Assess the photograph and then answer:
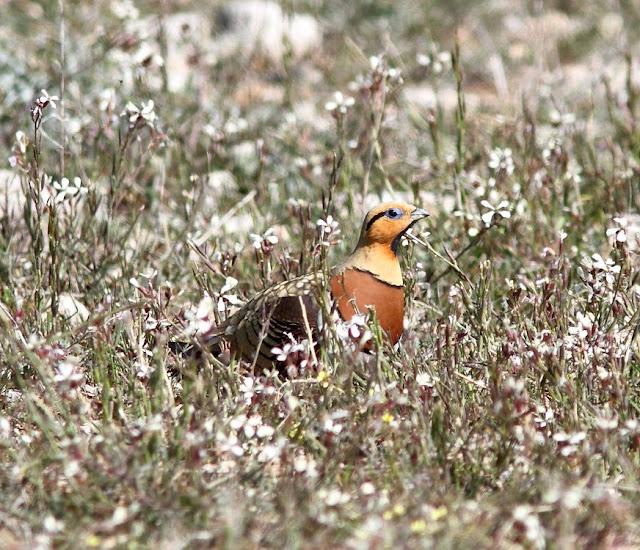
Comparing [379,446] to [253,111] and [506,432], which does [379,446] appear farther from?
[253,111]

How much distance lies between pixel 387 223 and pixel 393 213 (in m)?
0.04

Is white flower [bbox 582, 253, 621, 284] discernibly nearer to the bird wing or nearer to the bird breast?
the bird breast

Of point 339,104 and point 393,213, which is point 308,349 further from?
point 339,104

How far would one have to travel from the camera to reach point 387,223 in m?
4.51

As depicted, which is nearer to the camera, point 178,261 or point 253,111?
point 178,261

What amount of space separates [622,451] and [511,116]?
14.1 ft

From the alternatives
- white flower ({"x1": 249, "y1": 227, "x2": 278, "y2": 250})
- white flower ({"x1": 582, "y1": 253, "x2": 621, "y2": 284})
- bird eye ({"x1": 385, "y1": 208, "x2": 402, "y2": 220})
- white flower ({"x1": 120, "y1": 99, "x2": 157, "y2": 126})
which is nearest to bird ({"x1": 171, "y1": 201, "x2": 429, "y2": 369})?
bird eye ({"x1": 385, "y1": 208, "x2": 402, "y2": 220})

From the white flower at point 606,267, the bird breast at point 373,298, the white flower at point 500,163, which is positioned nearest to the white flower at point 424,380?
the bird breast at point 373,298

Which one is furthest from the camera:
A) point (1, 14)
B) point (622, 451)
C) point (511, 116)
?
point (1, 14)

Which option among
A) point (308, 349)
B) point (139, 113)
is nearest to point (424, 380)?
point (308, 349)

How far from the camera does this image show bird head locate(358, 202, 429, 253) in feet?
14.8

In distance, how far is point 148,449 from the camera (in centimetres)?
323

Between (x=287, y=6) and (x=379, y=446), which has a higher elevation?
(x=287, y=6)

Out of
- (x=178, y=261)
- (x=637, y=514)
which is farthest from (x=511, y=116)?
(x=637, y=514)
